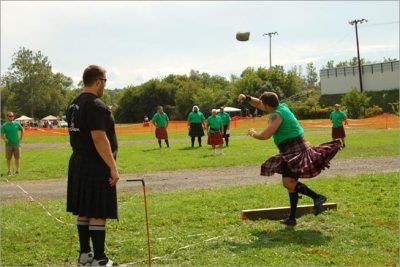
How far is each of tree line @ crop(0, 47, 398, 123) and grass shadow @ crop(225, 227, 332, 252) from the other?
221 feet

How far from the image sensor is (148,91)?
90812 millimetres

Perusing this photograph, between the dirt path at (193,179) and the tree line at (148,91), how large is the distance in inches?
2373

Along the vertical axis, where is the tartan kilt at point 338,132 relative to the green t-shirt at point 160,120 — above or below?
below

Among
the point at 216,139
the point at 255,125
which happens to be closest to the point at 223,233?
the point at 216,139

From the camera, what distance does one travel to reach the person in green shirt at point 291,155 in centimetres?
617

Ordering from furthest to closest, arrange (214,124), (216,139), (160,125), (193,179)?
(160,125), (214,124), (216,139), (193,179)

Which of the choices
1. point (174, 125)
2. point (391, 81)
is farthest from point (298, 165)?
point (391, 81)

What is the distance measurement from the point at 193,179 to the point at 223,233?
5.36m

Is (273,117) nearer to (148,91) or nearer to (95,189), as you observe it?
(95,189)

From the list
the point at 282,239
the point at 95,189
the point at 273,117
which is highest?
the point at 273,117

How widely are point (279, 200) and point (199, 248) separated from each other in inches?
107

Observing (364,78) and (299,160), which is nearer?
(299,160)

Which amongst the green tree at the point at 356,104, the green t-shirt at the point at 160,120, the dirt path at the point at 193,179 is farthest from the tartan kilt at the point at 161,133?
the green tree at the point at 356,104

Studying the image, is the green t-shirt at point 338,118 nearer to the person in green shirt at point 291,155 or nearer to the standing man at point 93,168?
the person in green shirt at point 291,155
